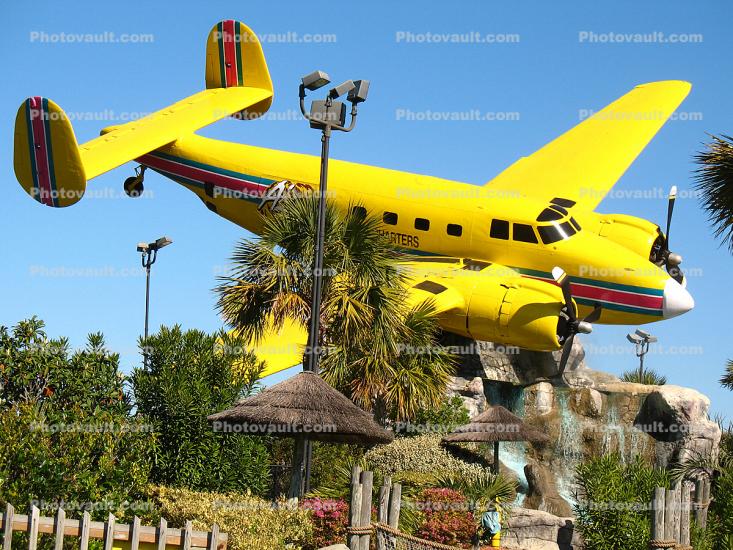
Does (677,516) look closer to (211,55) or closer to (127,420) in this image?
(127,420)

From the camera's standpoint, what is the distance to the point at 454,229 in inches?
1276

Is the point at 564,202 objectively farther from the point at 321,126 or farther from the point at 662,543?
the point at 662,543

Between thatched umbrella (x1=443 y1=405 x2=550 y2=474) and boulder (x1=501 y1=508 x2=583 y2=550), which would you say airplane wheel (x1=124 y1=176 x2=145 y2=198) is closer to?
thatched umbrella (x1=443 y1=405 x2=550 y2=474)

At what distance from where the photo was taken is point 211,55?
38094 millimetres

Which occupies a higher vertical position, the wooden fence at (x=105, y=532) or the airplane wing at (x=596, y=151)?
the airplane wing at (x=596, y=151)

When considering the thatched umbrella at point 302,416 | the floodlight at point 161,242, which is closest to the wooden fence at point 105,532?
the thatched umbrella at point 302,416

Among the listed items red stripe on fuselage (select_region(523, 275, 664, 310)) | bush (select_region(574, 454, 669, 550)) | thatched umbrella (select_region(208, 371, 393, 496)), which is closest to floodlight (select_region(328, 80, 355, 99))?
thatched umbrella (select_region(208, 371, 393, 496))

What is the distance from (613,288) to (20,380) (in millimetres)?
16336

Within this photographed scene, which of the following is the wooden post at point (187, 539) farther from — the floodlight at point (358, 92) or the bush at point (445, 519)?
the floodlight at point (358, 92)

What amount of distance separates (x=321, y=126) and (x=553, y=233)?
10836mm

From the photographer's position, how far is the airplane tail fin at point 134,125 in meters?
27.4

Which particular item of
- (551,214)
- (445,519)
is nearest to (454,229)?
(551,214)

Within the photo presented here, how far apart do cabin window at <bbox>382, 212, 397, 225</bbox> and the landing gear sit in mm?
9927

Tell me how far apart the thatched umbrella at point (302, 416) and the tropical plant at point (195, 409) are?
10.1 feet
